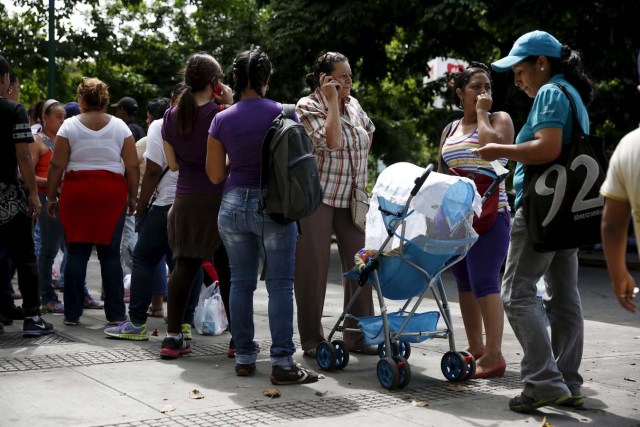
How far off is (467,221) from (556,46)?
1.11 meters

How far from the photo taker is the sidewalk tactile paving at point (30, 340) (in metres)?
6.60

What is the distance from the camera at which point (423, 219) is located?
5.57 metres

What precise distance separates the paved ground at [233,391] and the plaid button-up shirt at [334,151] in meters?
1.14

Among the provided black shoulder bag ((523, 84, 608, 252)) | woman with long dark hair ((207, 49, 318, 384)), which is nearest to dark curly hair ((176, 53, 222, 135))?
woman with long dark hair ((207, 49, 318, 384))

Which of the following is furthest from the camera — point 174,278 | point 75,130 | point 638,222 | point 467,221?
point 75,130

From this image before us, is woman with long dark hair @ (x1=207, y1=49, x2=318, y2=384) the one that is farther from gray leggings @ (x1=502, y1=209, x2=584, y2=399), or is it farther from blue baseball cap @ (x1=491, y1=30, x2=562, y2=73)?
blue baseball cap @ (x1=491, y1=30, x2=562, y2=73)

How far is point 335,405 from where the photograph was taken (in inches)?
196

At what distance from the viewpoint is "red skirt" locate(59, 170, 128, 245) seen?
7285 millimetres

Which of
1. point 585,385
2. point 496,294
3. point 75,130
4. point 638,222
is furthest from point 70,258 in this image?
point 638,222

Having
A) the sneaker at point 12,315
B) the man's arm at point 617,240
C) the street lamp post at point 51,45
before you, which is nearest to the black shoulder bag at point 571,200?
the man's arm at point 617,240

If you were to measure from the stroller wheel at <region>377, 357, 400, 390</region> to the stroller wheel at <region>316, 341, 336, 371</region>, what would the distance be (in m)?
0.46

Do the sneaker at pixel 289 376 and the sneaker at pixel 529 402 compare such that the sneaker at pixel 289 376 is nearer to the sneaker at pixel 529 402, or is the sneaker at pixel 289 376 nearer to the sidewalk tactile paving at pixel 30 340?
the sneaker at pixel 529 402

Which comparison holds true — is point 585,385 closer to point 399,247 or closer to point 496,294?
point 496,294

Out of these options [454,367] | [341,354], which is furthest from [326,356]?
[454,367]
